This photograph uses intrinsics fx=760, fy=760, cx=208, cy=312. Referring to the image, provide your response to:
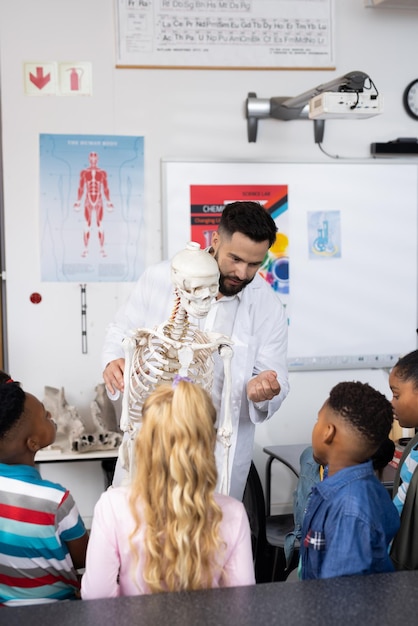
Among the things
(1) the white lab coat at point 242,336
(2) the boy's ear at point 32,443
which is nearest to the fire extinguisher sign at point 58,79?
(1) the white lab coat at point 242,336

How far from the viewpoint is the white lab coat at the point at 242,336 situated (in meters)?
2.47

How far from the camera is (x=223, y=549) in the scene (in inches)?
56.2

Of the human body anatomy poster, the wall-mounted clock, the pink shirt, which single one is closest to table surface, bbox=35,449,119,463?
the human body anatomy poster

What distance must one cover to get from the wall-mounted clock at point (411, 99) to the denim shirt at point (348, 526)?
2.97 m

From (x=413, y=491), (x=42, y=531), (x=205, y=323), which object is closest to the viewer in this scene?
(x=42, y=531)

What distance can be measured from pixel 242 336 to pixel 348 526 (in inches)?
41.4

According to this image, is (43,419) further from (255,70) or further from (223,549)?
(255,70)

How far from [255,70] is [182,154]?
59cm

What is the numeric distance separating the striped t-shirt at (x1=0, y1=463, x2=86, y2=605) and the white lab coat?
0.82 meters

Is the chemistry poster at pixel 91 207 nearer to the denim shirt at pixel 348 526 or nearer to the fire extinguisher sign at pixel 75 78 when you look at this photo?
the fire extinguisher sign at pixel 75 78

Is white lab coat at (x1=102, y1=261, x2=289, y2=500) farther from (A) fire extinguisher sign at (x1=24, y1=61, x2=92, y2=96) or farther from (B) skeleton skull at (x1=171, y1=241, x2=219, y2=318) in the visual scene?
(A) fire extinguisher sign at (x1=24, y1=61, x2=92, y2=96)

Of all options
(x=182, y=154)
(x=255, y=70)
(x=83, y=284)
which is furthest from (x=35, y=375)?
(x=255, y=70)

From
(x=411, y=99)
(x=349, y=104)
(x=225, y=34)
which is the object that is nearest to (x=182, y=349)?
(x=349, y=104)

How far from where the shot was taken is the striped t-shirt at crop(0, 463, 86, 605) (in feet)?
5.36
